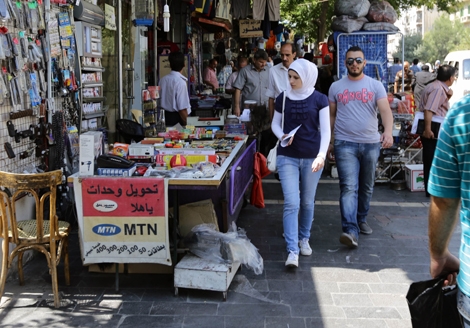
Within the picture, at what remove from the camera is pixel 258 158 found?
7070 millimetres

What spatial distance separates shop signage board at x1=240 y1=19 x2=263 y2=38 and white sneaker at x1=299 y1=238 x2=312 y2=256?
11816 millimetres

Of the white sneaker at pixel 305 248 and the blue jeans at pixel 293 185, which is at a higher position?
the blue jeans at pixel 293 185

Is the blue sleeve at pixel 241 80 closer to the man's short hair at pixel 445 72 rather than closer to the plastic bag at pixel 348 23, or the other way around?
the plastic bag at pixel 348 23

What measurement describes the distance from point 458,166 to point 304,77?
3.21m

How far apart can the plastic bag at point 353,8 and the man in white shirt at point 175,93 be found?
3.27 m

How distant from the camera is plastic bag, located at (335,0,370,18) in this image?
394 inches

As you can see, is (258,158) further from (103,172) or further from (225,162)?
(103,172)

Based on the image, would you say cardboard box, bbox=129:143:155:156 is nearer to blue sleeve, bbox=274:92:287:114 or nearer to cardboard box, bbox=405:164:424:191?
blue sleeve, bbox=274:92:287:114

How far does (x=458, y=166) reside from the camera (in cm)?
220

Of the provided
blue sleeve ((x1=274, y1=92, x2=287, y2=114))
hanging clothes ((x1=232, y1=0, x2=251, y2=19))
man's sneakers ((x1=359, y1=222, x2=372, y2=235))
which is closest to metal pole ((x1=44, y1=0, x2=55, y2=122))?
blue sleeve ((x1=274, y1=92, x2=287, y2=114))

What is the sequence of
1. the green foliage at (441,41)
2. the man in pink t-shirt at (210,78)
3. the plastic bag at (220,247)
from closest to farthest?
the plastic bag at (220,247) < the man in pink t-shirt at (210,78) < the green foliage at (441,41)

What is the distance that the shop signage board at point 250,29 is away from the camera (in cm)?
1689

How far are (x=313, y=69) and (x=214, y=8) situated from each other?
8257mm

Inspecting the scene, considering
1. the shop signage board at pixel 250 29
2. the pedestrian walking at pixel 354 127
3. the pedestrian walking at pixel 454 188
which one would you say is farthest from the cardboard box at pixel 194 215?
the shop signage board at pixel 250 29
